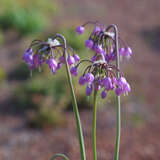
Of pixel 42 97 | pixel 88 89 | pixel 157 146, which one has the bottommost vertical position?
pixel 157 146

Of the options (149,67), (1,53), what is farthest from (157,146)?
(1,53)

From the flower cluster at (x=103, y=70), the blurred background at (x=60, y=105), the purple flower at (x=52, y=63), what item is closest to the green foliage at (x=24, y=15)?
the blurred background at (x=60, y=105)

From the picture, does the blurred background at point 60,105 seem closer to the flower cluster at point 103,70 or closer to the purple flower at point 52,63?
the flower cluster at point 103,70

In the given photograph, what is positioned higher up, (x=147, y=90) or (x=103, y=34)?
(x=103, y=34)

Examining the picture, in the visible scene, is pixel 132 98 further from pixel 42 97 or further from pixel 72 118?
pixel 42 97

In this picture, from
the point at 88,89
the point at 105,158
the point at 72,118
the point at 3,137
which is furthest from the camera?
the point at 72,118

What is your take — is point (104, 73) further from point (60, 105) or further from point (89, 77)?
point (60, 105)
